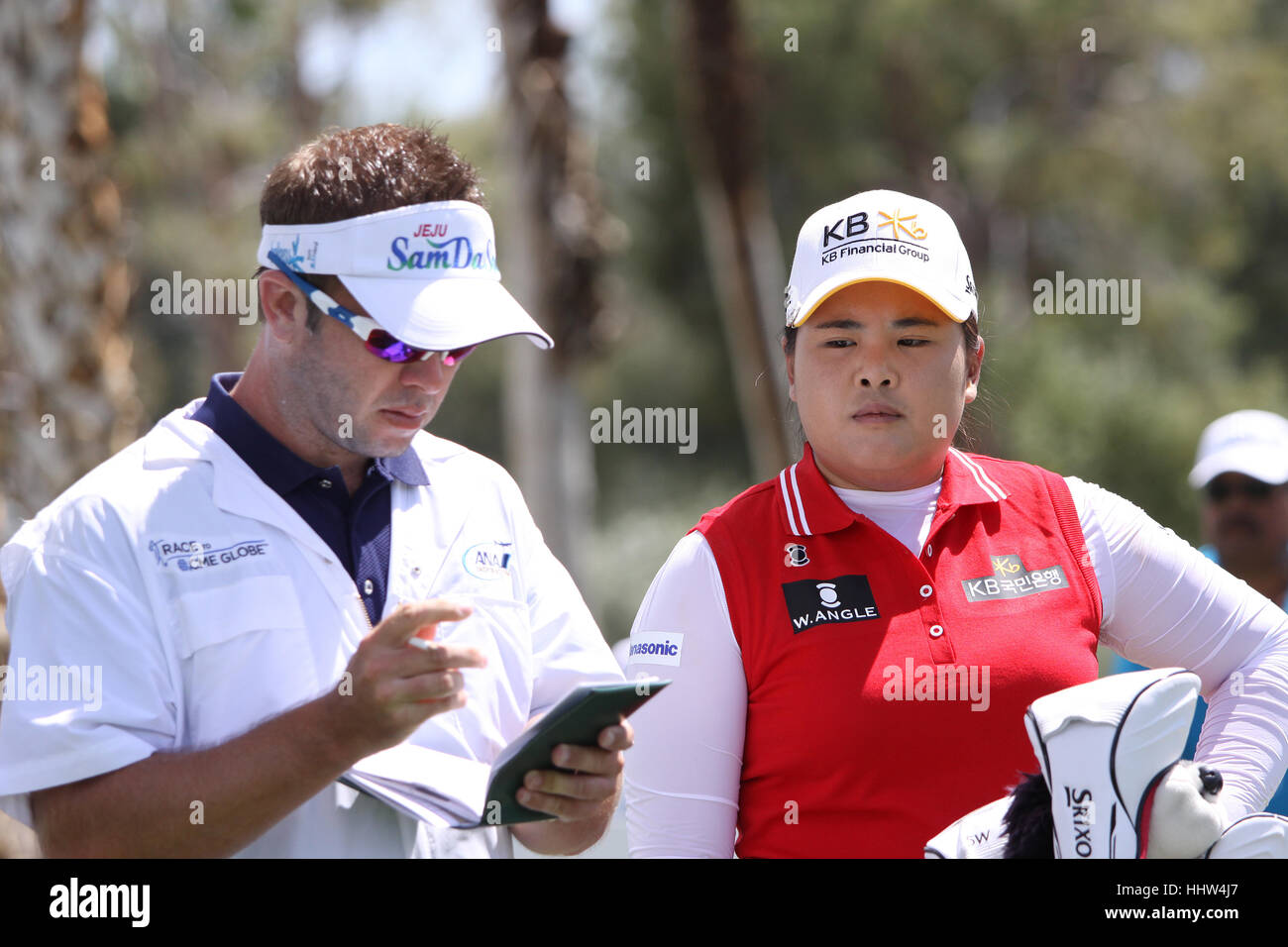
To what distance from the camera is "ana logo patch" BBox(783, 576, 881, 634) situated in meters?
2.54

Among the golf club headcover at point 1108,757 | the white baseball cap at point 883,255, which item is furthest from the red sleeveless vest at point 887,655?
the white baseball cap at point 883,255

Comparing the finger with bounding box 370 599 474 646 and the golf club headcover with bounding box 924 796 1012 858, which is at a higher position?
the finger with bounding box 370 599 474 646

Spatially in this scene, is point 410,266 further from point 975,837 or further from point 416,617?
point 975,837

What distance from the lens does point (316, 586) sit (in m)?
2.47

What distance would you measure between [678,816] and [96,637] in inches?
40.1

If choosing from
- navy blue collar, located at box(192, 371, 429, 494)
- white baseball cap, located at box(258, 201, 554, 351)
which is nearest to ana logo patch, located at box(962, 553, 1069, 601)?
white baseball cap, located at box(258, 201, 554, 351)

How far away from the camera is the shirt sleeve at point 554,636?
107 inches

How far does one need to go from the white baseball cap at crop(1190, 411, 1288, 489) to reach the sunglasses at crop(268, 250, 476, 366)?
271 centimetres

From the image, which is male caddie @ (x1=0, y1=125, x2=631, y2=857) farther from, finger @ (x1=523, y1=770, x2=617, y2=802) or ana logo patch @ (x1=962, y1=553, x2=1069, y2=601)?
ana logo patch @ (x1=962, y1=553, x2=1069, y2=601)

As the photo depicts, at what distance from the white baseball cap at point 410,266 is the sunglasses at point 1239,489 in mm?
2589

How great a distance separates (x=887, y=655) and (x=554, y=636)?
0.64 m

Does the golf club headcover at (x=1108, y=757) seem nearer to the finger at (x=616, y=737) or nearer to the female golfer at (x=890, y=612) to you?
the female golfer at (x=890, y=612)
